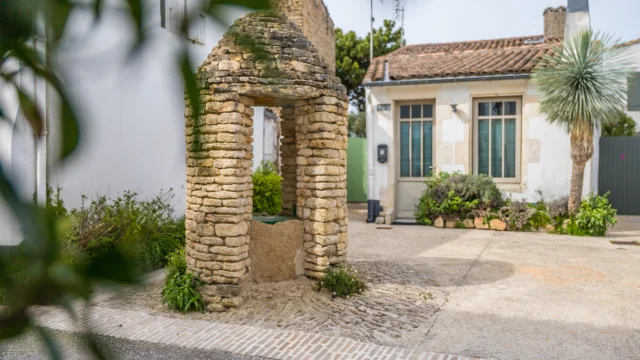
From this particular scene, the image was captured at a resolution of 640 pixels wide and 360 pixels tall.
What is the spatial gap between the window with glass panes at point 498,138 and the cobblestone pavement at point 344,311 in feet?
19.5

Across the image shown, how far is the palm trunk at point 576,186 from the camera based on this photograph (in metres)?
9.24

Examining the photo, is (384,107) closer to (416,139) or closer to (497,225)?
(416,139)

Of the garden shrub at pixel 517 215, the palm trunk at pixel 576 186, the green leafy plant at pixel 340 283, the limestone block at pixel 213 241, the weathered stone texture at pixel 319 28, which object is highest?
the weathered stone texture at pixel 319 28

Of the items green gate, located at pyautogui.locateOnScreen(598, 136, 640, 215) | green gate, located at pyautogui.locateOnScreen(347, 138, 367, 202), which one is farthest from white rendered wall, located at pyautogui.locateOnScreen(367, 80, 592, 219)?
green gate, located at pyautogui.locateOnScreen(347, 138, 367, 202)

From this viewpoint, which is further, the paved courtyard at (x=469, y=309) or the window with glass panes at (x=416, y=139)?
the window with glass panes at (x=416, y=139)

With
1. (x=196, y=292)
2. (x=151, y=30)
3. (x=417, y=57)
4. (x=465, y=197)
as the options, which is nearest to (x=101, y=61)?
(x=151, y=30)

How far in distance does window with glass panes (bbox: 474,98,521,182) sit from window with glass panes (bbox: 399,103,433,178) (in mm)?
1016

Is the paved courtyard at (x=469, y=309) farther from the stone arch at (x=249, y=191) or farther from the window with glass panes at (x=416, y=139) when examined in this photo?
the window with glass panes at (x=416, y=139)

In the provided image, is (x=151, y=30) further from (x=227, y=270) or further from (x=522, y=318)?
(x=522, y=318)

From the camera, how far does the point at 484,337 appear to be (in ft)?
14.0

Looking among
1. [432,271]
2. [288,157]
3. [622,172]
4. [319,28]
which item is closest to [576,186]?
[622,172]

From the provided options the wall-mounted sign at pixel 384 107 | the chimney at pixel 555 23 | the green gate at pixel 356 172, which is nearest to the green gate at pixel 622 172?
the chimney at pixel 555 23

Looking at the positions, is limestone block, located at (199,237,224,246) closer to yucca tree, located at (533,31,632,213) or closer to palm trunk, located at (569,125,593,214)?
yucca tree, located at (533,31,632,213)

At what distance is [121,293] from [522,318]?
4.85 m
